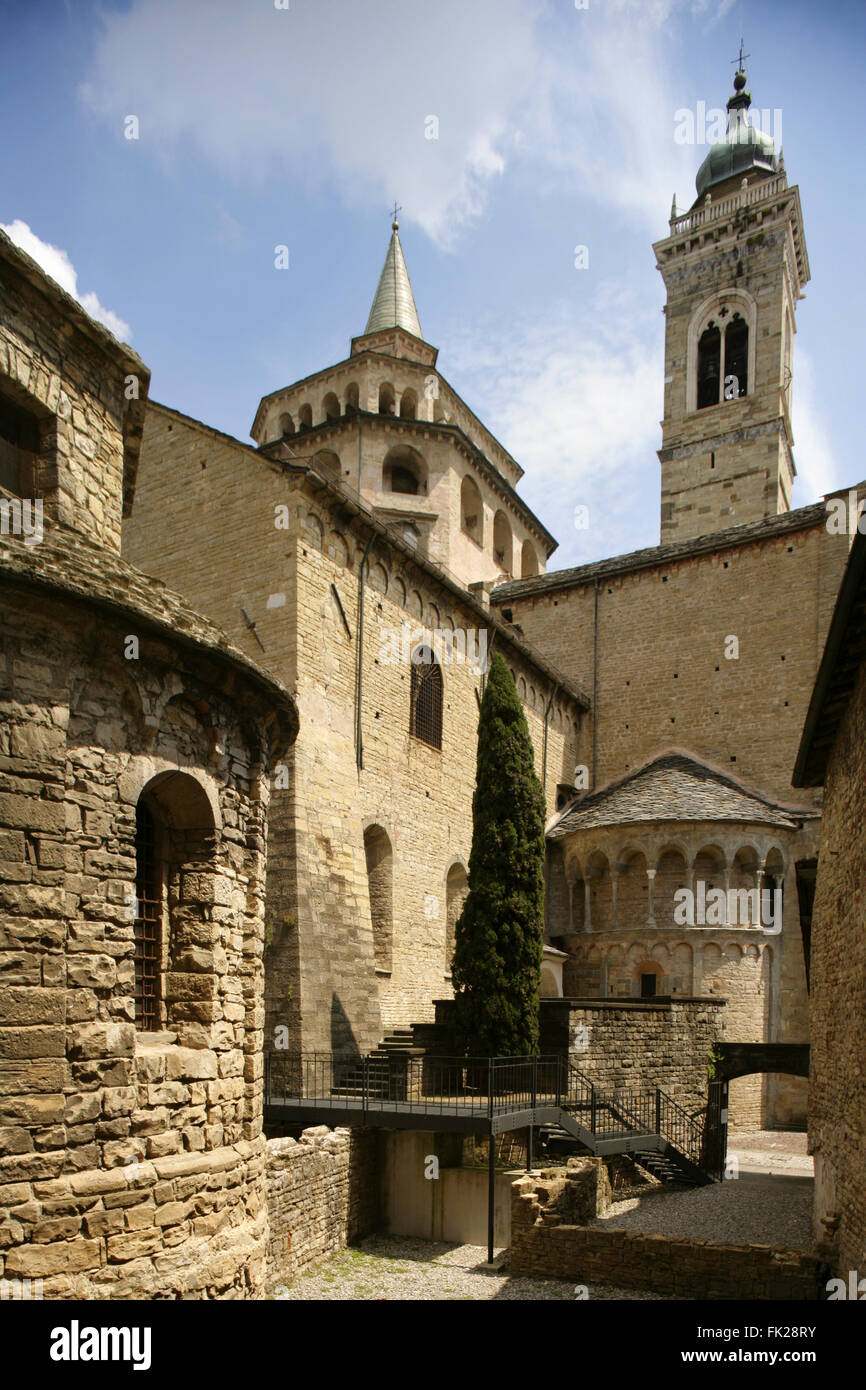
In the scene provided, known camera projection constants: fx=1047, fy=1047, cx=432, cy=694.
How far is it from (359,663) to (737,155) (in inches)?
1463

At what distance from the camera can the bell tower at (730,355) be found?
38.3 m

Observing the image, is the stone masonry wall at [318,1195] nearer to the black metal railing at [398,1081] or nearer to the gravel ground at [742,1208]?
the black metal railing at [398,1081]

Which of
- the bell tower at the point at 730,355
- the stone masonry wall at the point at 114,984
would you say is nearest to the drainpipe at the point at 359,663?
the stone masonry wall at the point at 114,984

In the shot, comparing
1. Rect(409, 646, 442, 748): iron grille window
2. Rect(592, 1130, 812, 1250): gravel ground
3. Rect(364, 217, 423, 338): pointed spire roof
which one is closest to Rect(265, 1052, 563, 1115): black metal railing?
Rect(592, 1130, 812, 1250): gravel ground

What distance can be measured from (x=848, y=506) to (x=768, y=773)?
7.01 metres

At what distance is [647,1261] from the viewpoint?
470 inches

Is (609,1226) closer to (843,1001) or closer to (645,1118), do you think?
(645,1118)

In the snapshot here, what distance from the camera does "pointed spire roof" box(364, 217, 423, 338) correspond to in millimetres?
35094

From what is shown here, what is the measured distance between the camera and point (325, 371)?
32.7m

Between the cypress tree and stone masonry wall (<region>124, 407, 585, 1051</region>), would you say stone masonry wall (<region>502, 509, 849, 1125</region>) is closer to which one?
stone masonry wall (<region>124, 407, 585, 1051</region>)

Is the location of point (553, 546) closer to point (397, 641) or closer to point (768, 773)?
point (768, 773)

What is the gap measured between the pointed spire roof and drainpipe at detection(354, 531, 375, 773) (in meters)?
17.8
